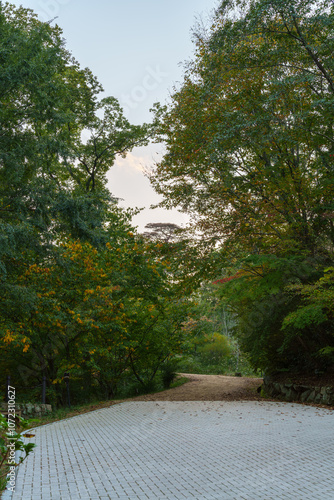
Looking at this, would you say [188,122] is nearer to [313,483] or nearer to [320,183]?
[320,183]

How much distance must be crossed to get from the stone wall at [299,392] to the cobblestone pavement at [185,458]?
42.4 inches

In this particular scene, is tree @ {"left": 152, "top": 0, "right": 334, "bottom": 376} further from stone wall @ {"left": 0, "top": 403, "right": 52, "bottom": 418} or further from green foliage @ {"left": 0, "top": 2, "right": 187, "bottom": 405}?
stone wall @ {"left": 0, "top": 403, "right": 52, "bottom": 418}

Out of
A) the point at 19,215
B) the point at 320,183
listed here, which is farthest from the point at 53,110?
the point at 320,183

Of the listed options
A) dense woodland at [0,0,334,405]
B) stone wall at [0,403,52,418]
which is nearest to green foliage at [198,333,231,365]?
dense woodland at [0,0,334,405]

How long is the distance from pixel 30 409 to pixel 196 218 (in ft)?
23.6

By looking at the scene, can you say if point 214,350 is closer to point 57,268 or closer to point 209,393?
point 209,393

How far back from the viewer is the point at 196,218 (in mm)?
12789

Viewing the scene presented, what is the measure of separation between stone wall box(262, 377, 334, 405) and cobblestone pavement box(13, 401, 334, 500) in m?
1.08

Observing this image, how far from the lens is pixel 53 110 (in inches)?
397

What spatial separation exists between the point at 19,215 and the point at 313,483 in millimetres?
7873

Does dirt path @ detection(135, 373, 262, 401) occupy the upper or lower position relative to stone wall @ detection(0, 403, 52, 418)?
lower

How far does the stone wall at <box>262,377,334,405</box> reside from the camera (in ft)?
32.5

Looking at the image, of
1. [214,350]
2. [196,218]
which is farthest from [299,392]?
[214,350]

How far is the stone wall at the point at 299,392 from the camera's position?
32.5ft
